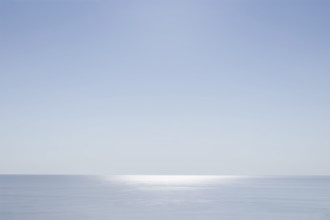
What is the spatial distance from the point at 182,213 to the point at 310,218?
14470 mm

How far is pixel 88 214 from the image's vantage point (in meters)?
38.5

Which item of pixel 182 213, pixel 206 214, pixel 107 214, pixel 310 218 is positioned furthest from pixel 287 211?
pixel 107 214

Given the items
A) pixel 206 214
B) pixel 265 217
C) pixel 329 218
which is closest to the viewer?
pixel 329 218

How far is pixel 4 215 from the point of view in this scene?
38281 millimetres

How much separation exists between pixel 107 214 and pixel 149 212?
587 centimetres

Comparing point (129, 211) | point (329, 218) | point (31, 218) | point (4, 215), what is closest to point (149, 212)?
point (129, 211)

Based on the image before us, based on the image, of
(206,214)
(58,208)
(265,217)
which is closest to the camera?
(265,217)

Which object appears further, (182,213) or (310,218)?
(182,213)

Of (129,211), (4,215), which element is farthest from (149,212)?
(4,215)

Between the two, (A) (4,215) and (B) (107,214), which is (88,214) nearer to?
(B) (107,214)

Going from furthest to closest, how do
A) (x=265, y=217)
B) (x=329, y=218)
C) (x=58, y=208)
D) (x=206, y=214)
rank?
1. (x=58, y=208)
2. (x=206, y=214)
3. (x=265, y=217)
4. (x=329, y=218)

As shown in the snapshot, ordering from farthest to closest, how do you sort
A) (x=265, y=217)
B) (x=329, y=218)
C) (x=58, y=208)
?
(x=58, y=208), (x=265, y=217), (x=329, y=218)

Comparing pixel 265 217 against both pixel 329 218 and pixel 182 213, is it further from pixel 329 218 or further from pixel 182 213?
pixel 182 213

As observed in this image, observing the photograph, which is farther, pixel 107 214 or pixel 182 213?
pixel 182 213
